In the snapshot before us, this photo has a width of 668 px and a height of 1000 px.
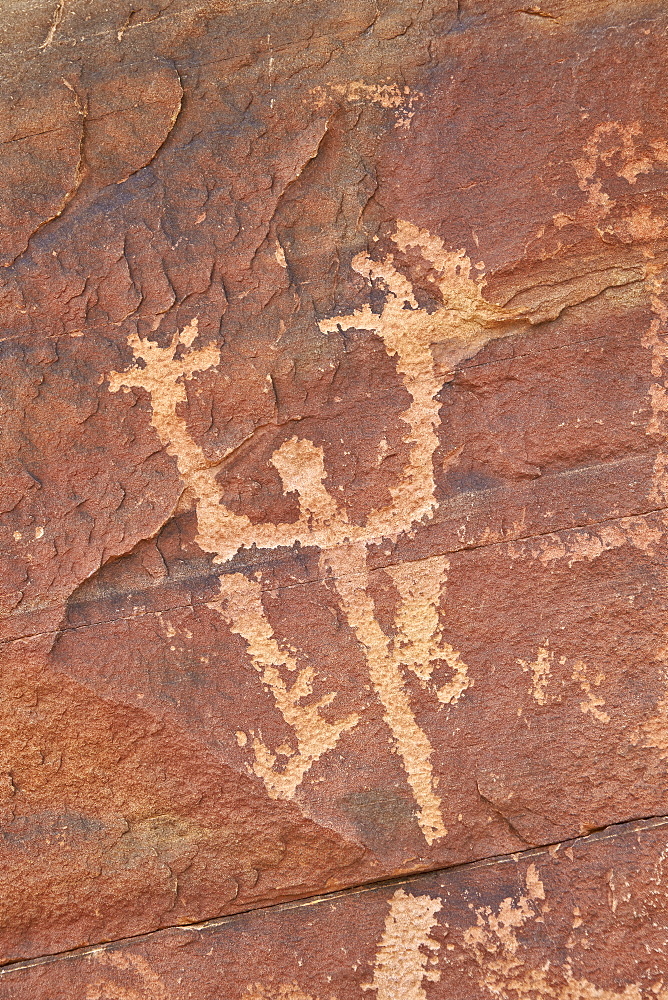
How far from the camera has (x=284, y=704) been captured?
1337 millimetres

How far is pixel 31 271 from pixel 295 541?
572mm

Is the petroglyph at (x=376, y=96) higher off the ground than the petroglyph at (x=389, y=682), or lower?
higher

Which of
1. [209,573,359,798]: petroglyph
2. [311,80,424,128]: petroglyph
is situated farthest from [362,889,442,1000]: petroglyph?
[311,80,424,128]: petroglyph

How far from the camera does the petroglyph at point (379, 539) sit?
1332mm

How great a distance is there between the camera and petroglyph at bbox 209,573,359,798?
4.38 ft

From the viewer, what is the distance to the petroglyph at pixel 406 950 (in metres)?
1.33

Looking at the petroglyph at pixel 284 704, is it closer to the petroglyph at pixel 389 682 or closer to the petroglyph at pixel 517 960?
the petroglyph at pixel 389 682

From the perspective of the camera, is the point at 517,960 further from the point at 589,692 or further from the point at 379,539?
the point at 379,539

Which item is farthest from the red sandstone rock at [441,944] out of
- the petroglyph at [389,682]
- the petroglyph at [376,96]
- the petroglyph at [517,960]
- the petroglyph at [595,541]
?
the petroglyph at [376,96]

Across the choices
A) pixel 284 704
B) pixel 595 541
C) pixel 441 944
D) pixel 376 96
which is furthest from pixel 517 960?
pixel 376 96

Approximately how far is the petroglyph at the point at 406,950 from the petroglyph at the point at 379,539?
115mm

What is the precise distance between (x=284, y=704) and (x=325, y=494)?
0.33 m

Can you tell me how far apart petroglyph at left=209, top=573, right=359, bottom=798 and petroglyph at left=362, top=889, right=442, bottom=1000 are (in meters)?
0.25

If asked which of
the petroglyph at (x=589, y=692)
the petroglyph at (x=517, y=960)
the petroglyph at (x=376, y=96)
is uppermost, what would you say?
the petroglyph at (x=376, y=96)
